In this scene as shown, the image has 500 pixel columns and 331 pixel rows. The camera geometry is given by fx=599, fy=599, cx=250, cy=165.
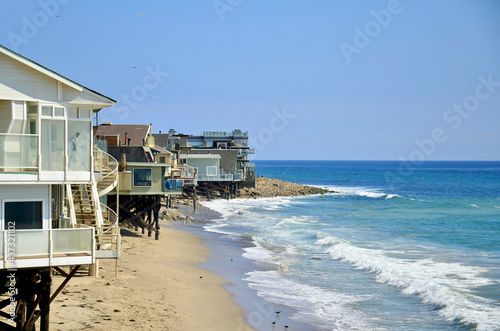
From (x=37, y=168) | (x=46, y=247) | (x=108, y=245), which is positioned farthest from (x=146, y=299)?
(x=37, y=168)

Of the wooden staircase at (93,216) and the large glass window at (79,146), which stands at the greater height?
the large glass window at (79,146)

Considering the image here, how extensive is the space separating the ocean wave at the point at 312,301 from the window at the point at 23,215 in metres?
10.5

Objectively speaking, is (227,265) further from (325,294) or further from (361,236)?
(361,236)

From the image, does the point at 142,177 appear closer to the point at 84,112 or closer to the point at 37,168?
the point at 84,112

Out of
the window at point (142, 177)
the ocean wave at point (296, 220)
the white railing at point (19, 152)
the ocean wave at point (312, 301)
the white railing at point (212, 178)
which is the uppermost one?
the white railing at point (19, 152)

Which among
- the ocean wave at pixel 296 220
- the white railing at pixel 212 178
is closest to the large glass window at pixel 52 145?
the ocean wave at pixel 296 220

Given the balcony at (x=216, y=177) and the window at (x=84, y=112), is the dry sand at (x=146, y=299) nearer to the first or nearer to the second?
the window at (x=84, y=112)

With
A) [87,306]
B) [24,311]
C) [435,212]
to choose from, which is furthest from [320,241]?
[435,212]

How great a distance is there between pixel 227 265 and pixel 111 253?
51.3 ft

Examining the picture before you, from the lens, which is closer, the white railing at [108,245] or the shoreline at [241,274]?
the white railing at [108,245]

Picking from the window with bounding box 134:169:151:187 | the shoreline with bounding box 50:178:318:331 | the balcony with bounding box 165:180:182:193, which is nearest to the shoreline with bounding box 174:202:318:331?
the shoreline with bounding box 50:178:318:331

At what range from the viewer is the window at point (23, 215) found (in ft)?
42.6

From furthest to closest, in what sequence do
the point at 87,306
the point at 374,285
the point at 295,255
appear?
the point at 295,255 < the point at 374,285 < the point at 87,306

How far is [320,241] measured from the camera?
39219 mm
